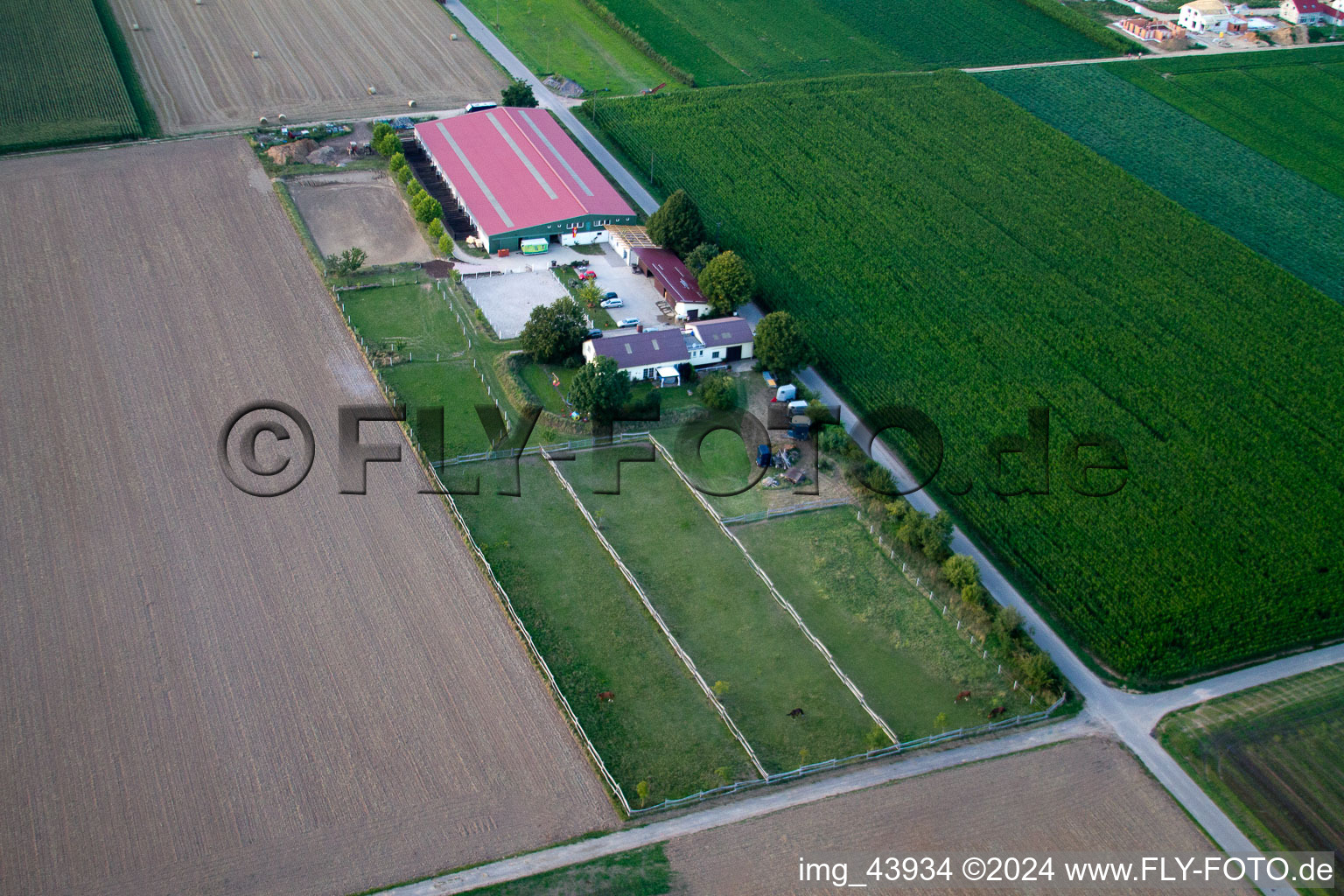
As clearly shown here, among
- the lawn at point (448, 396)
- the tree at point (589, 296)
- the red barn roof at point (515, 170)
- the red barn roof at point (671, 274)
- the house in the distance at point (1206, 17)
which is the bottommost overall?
the lawn at point (448, 396)

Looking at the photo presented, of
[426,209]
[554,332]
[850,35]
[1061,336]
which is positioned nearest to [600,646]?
[554,332]

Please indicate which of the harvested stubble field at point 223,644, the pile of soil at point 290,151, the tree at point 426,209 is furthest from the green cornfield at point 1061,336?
the harvested stubble field at point 223,644

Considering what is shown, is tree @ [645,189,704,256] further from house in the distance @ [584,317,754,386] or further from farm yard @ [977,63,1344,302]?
farm yard @ [977,63,1344,302]

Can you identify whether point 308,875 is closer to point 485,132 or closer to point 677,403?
point 677,403

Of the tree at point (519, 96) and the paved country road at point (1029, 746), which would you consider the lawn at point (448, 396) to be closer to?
the paved country road at point (1029, 746)

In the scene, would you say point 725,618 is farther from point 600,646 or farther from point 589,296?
point 589,296

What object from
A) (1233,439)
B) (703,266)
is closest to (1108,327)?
(1233,439)
